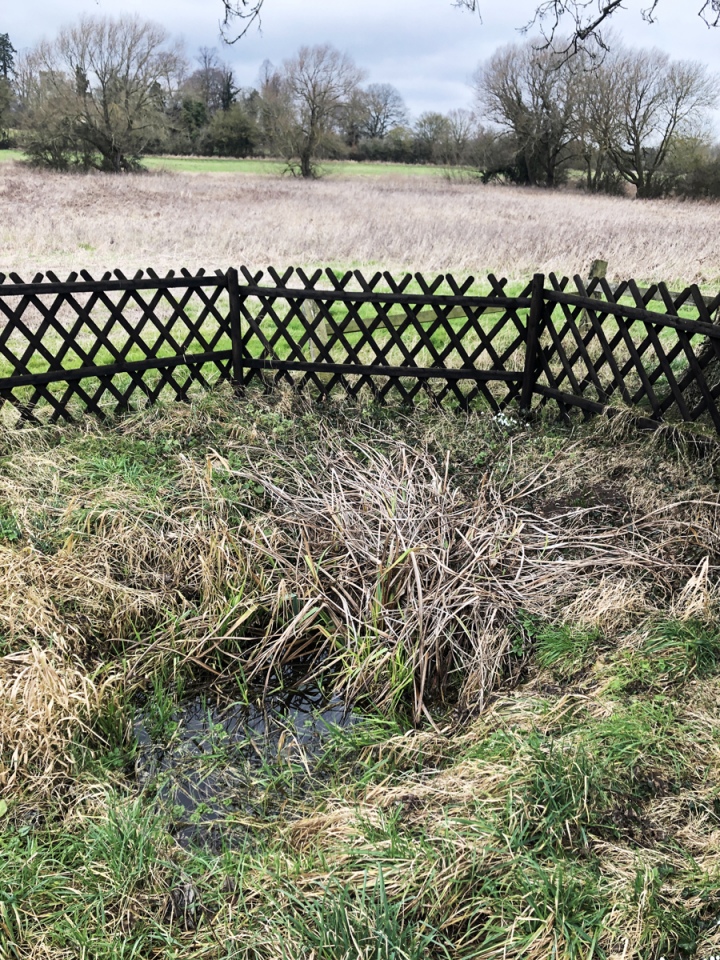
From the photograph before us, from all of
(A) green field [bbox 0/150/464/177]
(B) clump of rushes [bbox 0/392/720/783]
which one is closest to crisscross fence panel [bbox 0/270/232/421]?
(B) clump of rushes [bbox 0/392/720/783]

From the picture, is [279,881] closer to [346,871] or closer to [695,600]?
[346,871]

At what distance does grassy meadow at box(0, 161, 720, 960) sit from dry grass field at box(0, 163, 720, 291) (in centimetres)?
787

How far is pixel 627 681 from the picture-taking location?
125 inches

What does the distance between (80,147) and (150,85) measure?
503 cm

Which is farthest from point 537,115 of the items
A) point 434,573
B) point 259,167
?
point 434,573

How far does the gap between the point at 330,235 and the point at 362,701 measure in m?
13.5

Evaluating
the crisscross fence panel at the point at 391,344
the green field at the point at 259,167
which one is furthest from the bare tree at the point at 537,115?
the crisscross fence panel at the point at 391,344

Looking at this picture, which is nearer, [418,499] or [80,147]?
[418,499]

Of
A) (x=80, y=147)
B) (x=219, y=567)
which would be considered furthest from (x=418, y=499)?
(x=80, y=147)

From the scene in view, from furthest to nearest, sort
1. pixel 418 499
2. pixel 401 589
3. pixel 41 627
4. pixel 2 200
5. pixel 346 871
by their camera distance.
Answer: pixel 2 200, pixel 418 499, pixel 401 589, pixel 41 627, pixel 346 871

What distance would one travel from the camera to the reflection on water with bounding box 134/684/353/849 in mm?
2801

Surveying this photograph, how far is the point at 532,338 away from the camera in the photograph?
6465 mm

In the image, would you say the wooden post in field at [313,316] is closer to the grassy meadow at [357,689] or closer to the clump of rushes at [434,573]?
the grassy meadow at [357,689]

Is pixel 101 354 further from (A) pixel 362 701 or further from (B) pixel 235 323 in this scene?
(A) pixel 362 701
